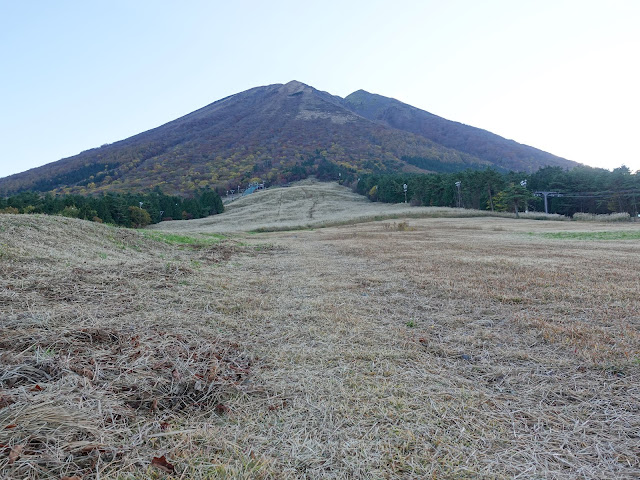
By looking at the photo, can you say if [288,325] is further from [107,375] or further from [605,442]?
[605,442]

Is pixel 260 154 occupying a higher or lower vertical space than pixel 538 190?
higher

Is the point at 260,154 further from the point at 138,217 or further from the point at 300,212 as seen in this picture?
the point at 138,217

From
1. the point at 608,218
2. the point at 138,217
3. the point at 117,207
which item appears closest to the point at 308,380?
the point at 608,218

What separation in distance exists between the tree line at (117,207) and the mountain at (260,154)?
2800 centimetres

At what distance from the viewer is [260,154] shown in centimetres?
13112

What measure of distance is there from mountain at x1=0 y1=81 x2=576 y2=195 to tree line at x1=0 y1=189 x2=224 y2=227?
1102 inches

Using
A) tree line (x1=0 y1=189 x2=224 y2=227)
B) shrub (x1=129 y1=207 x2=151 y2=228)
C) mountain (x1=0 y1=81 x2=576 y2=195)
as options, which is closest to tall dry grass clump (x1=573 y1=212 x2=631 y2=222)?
tree line (x1=0 y1=189 x2=224 y2=227)

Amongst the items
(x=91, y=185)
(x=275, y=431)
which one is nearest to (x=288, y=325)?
(x=275, y=431)

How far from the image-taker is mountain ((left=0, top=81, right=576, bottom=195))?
111m

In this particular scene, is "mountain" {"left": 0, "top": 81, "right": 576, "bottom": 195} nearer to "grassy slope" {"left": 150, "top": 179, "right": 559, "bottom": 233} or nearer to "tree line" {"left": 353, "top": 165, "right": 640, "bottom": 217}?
"grassy slope" {"left": 150, "top": 179, "right": 559, "bottom": 233}

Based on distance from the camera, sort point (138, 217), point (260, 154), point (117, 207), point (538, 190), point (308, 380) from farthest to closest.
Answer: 1. point (260, 154)
2. point (538, 190)
3. point (138, 217)
4. point (117, 207)
5. point (308, 380)

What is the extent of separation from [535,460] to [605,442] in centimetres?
69

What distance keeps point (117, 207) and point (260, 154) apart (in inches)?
3320

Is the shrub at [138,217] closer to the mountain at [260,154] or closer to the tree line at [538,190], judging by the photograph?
the mountain at [260,154]
